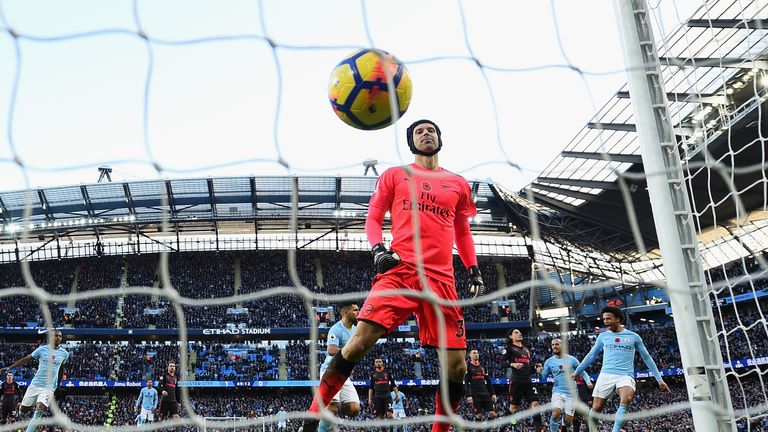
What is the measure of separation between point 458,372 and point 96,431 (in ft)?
6.07

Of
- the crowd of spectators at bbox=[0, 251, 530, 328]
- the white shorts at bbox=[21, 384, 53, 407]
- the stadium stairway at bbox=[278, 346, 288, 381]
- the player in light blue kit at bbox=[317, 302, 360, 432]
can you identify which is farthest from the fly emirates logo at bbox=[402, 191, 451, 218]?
the crowd of spectators at bbox=[0, 251, 530, 328]

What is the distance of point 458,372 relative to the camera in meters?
3.49

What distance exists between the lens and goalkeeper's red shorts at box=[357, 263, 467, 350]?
3373mm

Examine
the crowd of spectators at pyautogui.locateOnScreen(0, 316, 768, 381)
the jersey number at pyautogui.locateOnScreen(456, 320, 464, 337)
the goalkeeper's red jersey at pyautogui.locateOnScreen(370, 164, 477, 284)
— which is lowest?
the jersey number at pyautogui.locateOnScreen(456, 320, 464, 337)

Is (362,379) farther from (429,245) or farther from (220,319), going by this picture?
(429,245)

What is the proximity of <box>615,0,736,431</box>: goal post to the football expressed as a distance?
4.57 ft

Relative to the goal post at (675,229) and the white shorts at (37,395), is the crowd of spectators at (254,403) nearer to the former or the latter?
the white shorts at (37,395)

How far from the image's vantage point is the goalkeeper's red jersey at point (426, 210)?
3.60 meters

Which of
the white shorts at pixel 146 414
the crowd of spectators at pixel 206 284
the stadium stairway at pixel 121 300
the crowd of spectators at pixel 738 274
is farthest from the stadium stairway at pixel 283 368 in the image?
the crowd of spectators at pixel 738 274

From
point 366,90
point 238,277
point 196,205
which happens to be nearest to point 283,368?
point 238,277

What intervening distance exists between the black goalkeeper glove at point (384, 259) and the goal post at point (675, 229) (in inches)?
54.8

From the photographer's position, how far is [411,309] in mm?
3426

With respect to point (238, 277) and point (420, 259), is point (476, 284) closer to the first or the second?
point (420, 259)

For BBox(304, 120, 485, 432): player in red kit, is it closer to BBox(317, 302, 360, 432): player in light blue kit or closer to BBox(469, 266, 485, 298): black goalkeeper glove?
BBox(469, 266, 485, 298): black goalkeeper glove
